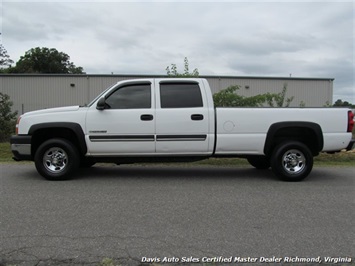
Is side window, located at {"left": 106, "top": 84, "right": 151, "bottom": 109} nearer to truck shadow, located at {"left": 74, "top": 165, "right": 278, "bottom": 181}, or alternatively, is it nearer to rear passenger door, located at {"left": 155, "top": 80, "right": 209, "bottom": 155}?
rear passenger door, located at {"left": 155, "top": 80, "right": 209, "bottom": 155}

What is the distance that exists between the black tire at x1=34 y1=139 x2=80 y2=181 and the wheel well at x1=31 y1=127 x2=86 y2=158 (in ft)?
0.51

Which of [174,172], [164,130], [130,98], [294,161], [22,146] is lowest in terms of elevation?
[174,172]

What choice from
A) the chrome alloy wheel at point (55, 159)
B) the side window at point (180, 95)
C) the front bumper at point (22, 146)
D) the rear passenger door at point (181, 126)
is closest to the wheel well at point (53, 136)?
the front bumper at point (22, 146)

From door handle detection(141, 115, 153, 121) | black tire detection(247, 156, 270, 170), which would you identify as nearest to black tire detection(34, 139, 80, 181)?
door handle detection(141, 115, 153, 121)

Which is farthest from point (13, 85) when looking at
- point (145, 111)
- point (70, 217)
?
point (70, 217)

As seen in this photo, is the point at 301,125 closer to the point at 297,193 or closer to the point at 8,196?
the point at 297,193

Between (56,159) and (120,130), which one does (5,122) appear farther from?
(120,130)

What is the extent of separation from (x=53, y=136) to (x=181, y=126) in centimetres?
267

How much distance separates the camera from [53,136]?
24.4 ft

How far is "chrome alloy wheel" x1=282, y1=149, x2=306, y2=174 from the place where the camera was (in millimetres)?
7383

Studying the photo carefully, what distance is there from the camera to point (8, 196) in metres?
5.96

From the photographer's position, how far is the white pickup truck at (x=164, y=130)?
7.16 meters

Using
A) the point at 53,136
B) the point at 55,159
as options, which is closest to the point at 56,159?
the point at 55,159

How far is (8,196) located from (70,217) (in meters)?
1.76
